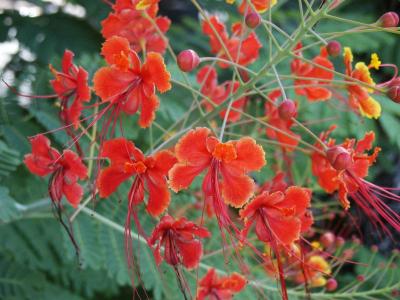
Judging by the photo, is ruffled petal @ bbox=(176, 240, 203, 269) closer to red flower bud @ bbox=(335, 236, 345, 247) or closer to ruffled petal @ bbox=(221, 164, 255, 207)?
ruffled petal @ bbox=(221, 164, 255, 207)

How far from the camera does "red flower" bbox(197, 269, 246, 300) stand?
1884 millimetres

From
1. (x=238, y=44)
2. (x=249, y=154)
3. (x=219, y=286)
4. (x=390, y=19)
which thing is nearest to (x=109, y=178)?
(x=249, y=154)

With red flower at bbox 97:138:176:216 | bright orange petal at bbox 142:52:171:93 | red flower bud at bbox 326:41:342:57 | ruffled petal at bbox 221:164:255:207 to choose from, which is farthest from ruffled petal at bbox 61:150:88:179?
red flower bud at bbox 326:41:342:57

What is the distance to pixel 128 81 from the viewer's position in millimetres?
1644

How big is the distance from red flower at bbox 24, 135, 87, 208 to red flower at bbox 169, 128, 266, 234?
386mm

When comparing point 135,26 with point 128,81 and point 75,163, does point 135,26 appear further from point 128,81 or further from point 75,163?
point 75,163

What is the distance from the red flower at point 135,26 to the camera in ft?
6.31

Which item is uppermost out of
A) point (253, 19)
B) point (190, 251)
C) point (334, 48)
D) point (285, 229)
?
point (253, 19)

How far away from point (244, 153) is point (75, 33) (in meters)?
1.96

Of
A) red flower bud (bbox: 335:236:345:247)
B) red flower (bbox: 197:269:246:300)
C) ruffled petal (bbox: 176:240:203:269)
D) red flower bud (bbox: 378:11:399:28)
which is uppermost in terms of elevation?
red flower bud (bbox: 378:11:399:28)

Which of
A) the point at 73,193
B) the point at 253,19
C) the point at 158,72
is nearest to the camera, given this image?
the point at 158,72

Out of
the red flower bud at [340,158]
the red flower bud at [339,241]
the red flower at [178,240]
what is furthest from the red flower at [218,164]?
the red flower bud at [339,241]

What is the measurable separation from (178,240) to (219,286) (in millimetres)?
353

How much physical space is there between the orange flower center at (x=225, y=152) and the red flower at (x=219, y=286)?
0.55m
